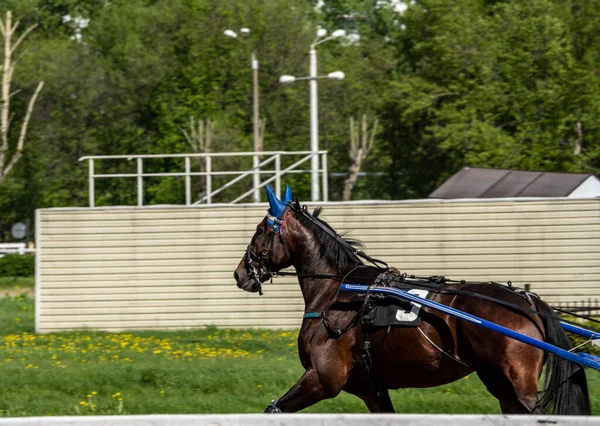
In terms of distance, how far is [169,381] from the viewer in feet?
40.4

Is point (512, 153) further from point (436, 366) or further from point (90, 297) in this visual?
point (436, 366)

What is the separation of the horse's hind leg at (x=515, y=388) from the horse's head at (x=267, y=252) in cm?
222

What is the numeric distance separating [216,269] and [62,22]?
51.2 metres

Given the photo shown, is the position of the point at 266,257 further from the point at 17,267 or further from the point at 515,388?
the point at 17,267

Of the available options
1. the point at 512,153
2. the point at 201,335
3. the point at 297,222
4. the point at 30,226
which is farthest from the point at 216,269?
the point at 30,226

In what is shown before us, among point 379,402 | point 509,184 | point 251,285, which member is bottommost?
point 379,402

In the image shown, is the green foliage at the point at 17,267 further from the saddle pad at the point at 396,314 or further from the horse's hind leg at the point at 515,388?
the horse's hind leg at the point at 515,388

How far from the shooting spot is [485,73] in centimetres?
4553

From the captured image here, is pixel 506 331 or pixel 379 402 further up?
pixel 506 331

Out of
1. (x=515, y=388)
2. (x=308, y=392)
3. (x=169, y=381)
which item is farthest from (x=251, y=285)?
(x=169, y=381)

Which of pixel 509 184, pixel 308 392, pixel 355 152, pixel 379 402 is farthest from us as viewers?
pixel 355 152

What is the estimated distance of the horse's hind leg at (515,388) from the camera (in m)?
7.36

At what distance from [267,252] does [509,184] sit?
1627 centimetres

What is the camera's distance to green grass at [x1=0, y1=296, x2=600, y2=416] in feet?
35.8
